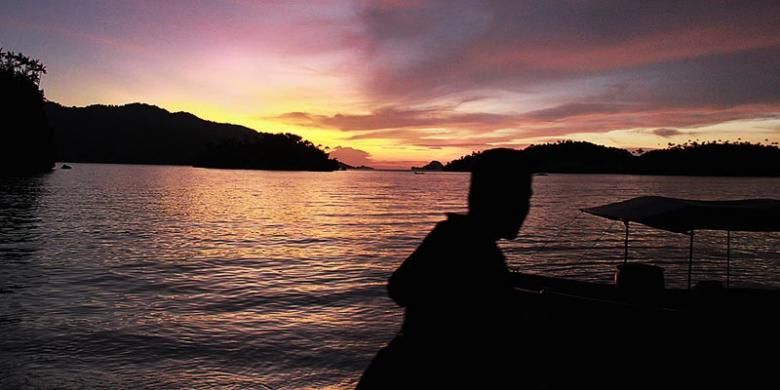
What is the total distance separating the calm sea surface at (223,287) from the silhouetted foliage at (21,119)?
77.9 m

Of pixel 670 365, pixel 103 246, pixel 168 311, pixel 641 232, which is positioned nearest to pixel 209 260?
pixel 103 246

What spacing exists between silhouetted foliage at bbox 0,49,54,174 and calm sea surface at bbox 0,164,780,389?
77.9 meters

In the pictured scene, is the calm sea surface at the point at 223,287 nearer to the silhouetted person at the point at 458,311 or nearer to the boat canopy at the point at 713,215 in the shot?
the boat canopy at the point at 713,215

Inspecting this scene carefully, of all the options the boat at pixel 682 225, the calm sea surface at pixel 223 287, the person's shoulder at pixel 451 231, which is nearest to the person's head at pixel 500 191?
the person's shoulder at pixel 451 231

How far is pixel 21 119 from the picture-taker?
10881cm

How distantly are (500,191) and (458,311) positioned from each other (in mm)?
672

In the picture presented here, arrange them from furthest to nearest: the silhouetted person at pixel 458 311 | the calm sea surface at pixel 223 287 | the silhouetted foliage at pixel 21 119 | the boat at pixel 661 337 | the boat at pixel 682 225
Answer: the silhouetted foliage at pixel 21 119 → the boat at pixel 682 225 → the calm sea surface at pixel 223 287 → the boat at pixel 661 337 → the silhouetted person at pixel 458 311

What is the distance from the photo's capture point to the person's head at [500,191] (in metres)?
2.67

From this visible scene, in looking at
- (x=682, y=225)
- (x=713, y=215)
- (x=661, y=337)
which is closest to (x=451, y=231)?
(x=661, y=337)

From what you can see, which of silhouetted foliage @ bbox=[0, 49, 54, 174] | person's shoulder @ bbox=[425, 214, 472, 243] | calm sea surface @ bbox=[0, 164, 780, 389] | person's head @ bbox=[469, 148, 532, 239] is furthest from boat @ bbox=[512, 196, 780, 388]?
silhouetted foliage @ bbox=[0, 49, 54, 174]

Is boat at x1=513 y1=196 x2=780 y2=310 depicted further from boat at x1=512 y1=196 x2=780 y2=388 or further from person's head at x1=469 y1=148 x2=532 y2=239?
person's head at x1=469 y1=148 x2=532 y2=239

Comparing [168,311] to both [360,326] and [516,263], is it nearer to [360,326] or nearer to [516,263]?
[360,326]

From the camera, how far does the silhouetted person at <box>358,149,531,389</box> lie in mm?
2480

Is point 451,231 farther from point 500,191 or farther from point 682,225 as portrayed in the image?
point 682,225
